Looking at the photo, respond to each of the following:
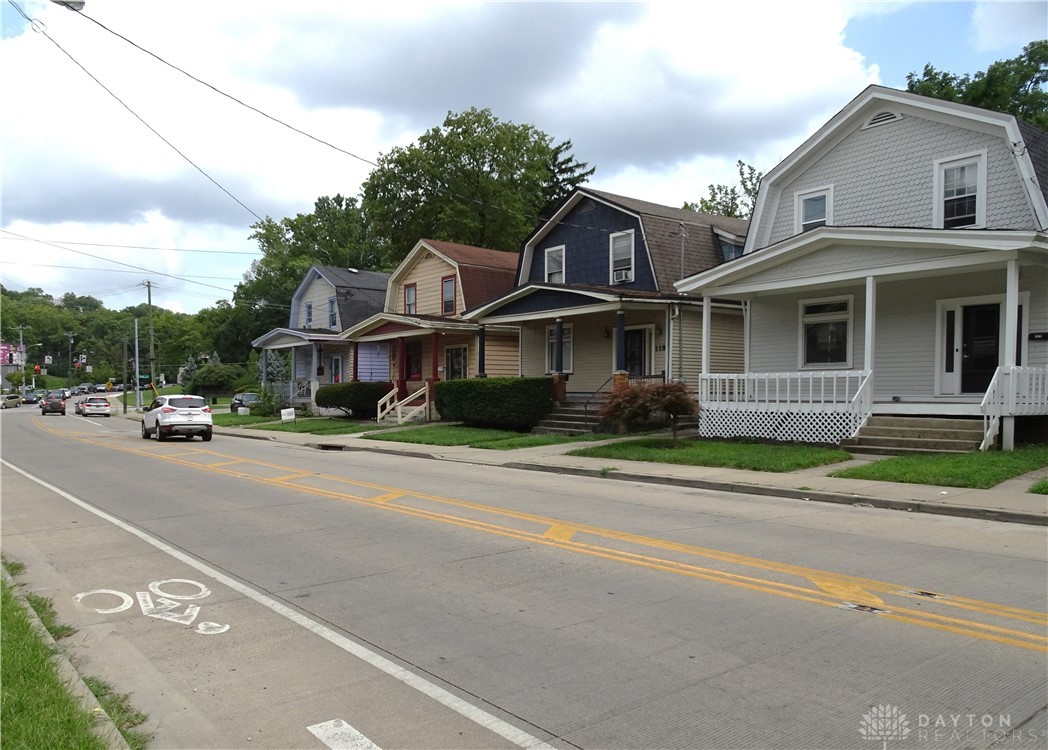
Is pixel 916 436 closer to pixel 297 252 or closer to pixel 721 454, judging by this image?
pixel 721 454

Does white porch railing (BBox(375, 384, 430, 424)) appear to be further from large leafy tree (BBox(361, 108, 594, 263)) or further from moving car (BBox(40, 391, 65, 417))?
moving car (BBox(40, 391, 65, 417))

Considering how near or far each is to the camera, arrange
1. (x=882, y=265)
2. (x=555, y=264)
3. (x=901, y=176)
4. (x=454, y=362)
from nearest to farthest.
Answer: (x=882, y=265) < (x=901, y=176) < (x=555, y=264) < (x=454, y=362)

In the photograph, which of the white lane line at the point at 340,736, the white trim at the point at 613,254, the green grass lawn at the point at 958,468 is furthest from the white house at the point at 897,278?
the white lane line at the point at 340,736

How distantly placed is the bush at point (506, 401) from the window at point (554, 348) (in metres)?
3.83

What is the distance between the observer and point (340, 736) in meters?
4.02

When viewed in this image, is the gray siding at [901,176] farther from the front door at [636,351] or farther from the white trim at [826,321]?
the front door at [636,351]

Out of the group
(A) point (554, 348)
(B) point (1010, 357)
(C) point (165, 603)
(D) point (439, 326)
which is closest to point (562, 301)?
(A) point (554, 348)

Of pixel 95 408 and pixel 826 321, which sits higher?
pixel 826 321

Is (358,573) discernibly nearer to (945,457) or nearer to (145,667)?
(145,667)

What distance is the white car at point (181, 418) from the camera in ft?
88.6

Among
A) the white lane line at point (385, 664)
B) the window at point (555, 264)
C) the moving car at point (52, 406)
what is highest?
the window at point (555, 264)

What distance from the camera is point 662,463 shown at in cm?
1658

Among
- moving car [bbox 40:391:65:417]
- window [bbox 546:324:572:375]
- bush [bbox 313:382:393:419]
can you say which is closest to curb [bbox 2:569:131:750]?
window [bbox 546:324:572:375]

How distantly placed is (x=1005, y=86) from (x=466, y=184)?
91.2 feet
